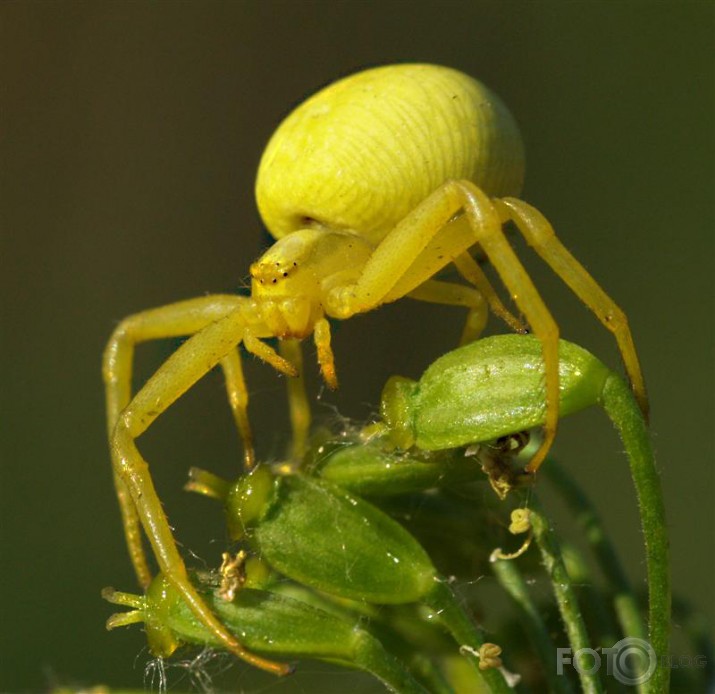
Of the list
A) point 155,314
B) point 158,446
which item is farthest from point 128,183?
point 155,314

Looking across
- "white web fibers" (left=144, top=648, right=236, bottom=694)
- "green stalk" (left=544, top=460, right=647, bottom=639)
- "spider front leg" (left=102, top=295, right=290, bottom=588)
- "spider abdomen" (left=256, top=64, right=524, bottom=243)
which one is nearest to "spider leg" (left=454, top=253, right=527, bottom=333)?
"spider abdomen" (left=256, top=64, right=524, bottom=243)

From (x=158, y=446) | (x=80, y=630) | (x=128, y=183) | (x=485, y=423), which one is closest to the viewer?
(x=485, y=423)

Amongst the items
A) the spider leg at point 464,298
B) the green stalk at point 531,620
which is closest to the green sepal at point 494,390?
the green stalk at point 531,620

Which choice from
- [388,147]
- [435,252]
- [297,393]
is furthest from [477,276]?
[297,393]

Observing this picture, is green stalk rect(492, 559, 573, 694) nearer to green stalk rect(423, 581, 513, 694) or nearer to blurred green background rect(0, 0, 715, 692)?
green stalk rect(423, 581, 513, 694)

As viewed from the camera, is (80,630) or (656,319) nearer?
(80,630)

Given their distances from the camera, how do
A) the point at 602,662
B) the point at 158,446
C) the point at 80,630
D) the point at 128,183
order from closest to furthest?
the point at 602,662, the point at 80,630, the point at 158,446, the point at 128,183

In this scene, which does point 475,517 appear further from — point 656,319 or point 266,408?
point 656,319
